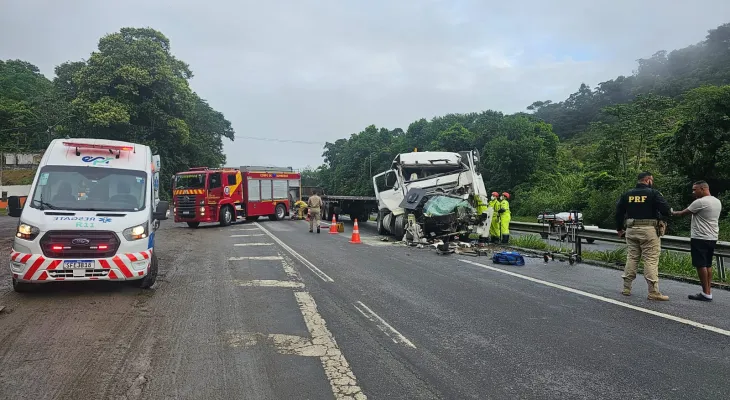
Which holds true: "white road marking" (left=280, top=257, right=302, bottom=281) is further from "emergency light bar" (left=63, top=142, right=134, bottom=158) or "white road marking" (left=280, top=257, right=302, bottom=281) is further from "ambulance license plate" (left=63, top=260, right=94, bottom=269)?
"emergency light bar" (left=63, top=142, right=134, bottom=158)

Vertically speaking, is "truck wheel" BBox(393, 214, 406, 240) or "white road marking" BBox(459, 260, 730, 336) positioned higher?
"truck wheel" BBox(393, 214, 406, 240)

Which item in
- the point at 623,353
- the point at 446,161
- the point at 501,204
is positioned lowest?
the point at 623,353

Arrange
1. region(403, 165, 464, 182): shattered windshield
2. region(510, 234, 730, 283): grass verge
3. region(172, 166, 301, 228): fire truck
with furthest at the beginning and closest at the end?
region(172, 166, 301, 228): fire truck, region(403, 165, 464, 182): shattered windshield, region(510, 234, 730, 283): grass verge

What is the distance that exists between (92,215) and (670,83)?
59.3 metres

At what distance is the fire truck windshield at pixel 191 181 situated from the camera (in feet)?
72.8

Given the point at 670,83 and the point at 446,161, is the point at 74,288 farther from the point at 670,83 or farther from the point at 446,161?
the point at 670,83

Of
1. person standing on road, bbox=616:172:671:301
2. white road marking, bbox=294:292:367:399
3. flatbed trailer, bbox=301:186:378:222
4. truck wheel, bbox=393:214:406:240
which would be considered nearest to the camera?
white road marking, bbox=294:292:367:399

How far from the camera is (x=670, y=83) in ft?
173

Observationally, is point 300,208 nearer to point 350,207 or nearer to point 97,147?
point 350,207

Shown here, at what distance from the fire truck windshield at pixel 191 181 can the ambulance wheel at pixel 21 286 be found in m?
15.0

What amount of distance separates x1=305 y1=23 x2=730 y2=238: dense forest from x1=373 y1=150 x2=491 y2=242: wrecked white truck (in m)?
8.27

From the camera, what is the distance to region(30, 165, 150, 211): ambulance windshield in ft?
24.9

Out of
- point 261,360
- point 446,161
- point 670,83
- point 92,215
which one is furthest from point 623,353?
point 670,83

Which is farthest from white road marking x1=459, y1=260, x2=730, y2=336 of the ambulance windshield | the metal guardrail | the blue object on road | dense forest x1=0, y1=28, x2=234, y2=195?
dense forest x1=0, y1=28, x2=234, y2=195
